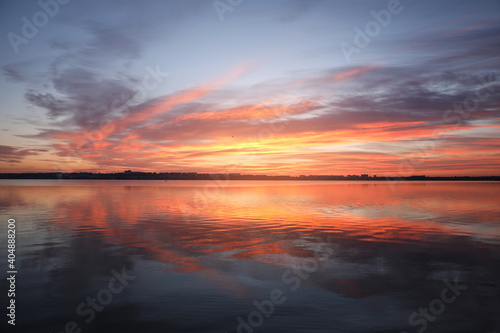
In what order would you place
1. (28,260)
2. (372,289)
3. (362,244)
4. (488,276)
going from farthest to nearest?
1. (362,244)
2. (28,260)
3. (488,276)
4. (372,289)

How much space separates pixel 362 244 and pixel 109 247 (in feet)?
47.6

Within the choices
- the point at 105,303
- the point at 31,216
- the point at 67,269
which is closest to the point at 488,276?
the point at 105,303

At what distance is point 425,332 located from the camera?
9656mm

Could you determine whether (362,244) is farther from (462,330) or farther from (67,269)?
(67,269)

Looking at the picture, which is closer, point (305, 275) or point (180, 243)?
point (305, 275)

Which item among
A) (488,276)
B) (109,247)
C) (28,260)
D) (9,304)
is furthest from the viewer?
(109,247)
